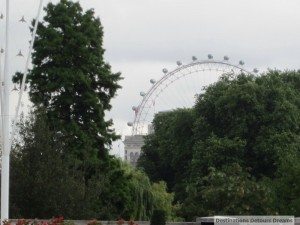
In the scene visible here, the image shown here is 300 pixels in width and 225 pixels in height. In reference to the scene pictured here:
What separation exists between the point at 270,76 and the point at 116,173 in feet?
73.5

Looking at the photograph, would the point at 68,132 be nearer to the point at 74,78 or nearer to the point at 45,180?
the point at 74,78

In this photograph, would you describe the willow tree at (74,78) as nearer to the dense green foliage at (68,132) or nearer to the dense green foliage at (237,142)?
the dense green foliage at (68,132)

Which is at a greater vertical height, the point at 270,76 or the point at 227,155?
the point at 270,76

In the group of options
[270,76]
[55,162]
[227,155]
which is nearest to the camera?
[55,162]

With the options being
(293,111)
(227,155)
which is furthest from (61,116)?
(293,111)

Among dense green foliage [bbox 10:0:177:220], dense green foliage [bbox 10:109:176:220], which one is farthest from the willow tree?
dense green foliage [bbox 10:109:176:220]

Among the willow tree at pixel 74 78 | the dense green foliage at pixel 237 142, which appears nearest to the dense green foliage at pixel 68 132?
the willow tree at pixel 74 78

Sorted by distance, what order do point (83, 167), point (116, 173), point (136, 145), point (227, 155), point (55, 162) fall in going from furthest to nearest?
1. point (136, 145)
2. point (227, 155)
3. point (116, 173)
4. point (83, 167)
5. point (55, 162)

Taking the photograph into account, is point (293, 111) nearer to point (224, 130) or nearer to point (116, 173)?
point (224, 130)

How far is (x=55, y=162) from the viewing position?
39.3 meters

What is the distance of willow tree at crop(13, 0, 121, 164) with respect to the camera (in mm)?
44688

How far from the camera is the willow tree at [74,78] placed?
44.7 meters

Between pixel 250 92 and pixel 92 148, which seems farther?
pixel 250 92

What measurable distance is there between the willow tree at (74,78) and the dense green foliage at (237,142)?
6157 millimetres
